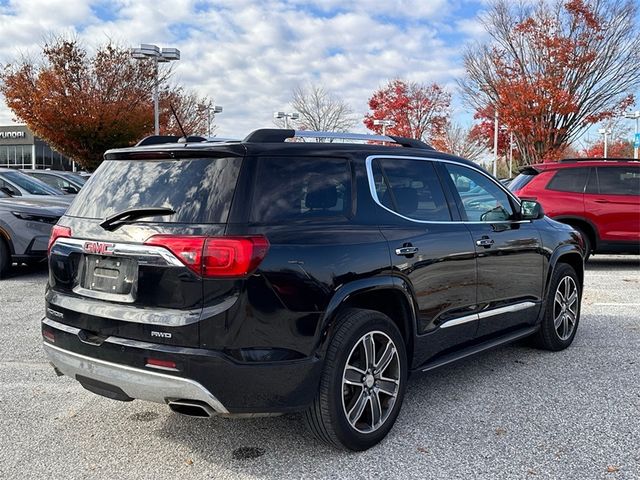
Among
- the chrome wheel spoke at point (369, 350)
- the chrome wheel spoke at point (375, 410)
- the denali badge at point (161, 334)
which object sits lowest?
the chrome wheel spoke at point (375, 410)

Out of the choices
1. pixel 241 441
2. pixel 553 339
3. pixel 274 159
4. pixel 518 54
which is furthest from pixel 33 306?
pixel 518 54

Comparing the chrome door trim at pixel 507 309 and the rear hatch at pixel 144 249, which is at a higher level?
the rear hatch at pixel 144 249

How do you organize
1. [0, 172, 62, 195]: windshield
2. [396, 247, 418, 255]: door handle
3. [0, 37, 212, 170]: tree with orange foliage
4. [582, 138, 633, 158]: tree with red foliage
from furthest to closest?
[582, 138, 633, 158]: tree with red foliage
[0, 37, 212, 170]: tree with orange foliage
[0, 172, 62, 195]: windshield
[396, 247, 418, 255]: door handle

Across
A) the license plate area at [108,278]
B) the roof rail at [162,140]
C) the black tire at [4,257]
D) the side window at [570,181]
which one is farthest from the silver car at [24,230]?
the side window at [570,181]

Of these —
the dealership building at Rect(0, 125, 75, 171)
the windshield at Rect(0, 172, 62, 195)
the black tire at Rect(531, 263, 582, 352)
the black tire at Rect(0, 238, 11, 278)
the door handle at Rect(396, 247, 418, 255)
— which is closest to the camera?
the door handle at Rect(396, 247, 418, 255)

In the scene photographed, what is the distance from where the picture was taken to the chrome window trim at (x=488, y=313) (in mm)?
4129

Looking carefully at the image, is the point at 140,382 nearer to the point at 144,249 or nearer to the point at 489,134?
the point at 144,249

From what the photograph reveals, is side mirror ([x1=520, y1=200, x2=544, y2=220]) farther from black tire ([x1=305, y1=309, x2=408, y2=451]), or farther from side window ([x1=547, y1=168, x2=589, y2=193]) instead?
side window ([x1=547, y1=168, x2=589, y2=193])

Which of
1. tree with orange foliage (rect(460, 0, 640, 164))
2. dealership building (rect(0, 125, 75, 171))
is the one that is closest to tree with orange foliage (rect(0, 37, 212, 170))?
tree with orange foliage (rect(460, 0, 640, 164))

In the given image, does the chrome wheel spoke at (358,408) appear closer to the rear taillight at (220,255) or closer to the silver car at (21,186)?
the rear taillight at (220,255)

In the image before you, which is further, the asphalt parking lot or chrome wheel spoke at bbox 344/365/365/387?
chrome wheel spoke at bbox 344/365/365/387

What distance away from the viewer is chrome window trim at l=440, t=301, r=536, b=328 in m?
4.13

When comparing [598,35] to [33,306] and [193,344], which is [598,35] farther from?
[193,344]

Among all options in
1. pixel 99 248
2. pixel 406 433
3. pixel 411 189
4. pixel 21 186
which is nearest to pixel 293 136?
pixel 411 189
